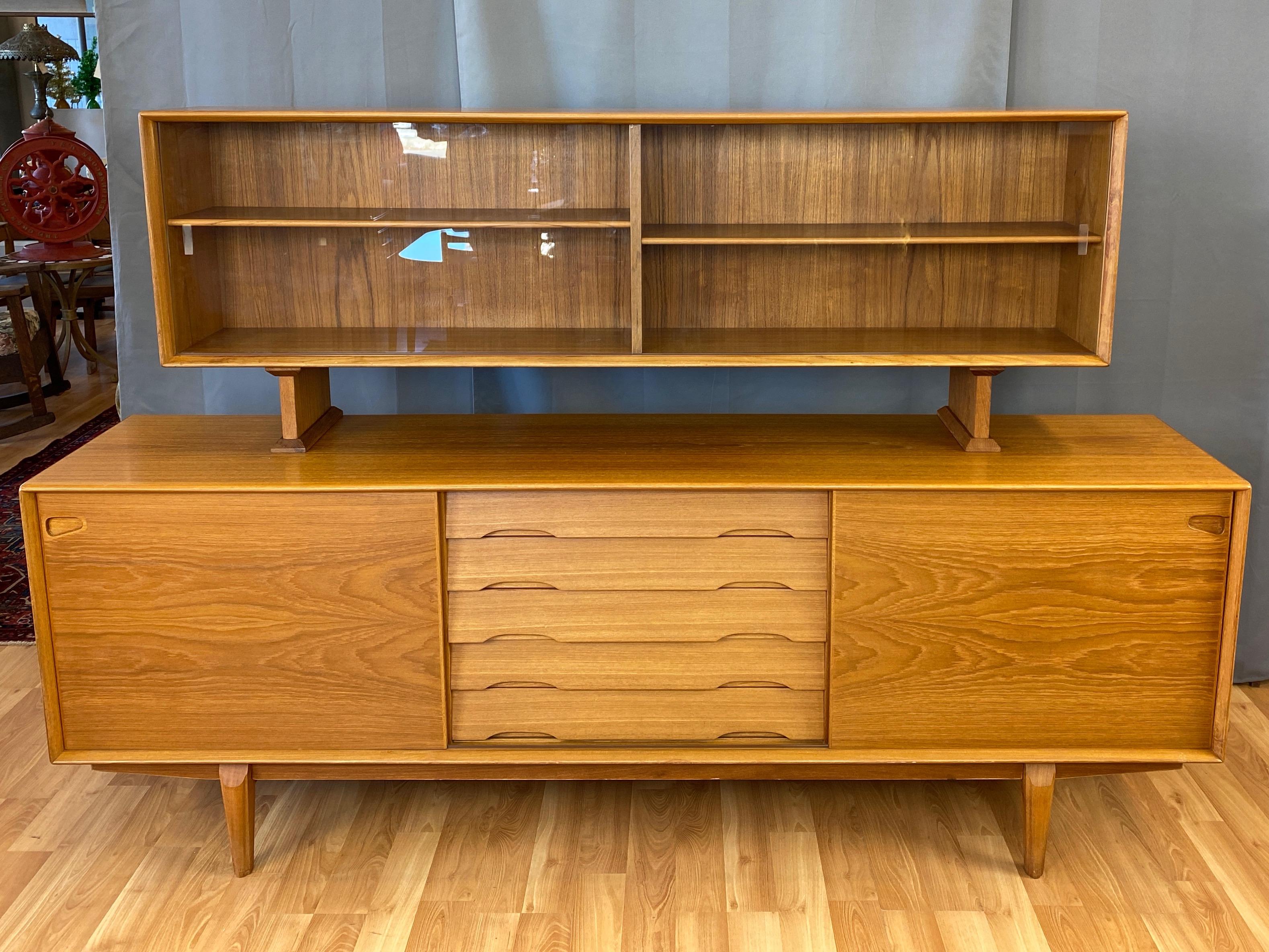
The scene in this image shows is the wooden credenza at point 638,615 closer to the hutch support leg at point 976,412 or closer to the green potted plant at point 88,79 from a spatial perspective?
the hutch support leg at point 976,412

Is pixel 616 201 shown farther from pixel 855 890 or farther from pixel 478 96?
pixel 855 890

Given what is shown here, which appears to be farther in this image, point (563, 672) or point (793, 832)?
point (793, 832)

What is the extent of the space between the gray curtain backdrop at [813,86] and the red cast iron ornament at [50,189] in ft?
8.17

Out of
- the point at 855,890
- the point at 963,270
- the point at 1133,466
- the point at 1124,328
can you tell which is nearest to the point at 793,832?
the point at 855,890

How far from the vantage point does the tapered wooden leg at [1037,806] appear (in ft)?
7.08

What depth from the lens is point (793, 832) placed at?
7.61 ft

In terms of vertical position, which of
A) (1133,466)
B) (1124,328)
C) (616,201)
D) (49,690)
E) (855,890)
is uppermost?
(616,201)

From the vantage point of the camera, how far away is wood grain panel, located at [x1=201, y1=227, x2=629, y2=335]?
7.59 ft

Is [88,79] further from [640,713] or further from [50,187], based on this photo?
[640,713]

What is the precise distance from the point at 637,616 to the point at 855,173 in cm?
98

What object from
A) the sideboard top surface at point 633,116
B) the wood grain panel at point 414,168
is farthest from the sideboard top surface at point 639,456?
the sideboard top surface at point 633,116

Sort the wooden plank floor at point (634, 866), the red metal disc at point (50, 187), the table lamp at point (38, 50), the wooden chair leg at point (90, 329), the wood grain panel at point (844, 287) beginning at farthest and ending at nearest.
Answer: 1. the wooden chair leg at point (90, 329)
2. the table lamp at point (38, 50)
3. the red metal disc at point (50, 187)
4. the wood grain panel at point (844, 287)
5. the wooden plank floor at point (634, 866)

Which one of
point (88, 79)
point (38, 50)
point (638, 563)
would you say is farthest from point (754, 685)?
point (88, 79)

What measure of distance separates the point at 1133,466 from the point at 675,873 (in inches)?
44.4
